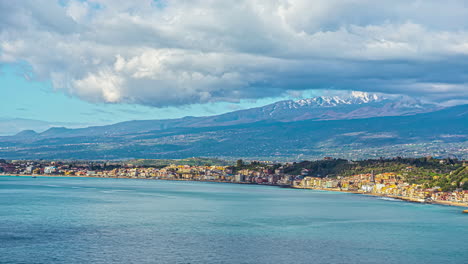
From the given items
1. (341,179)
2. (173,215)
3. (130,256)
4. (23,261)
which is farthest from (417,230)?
(341,179)

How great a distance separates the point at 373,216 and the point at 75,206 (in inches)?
1771

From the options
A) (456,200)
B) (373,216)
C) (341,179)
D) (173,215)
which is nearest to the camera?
(173,215)

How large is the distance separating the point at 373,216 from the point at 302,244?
34777mm

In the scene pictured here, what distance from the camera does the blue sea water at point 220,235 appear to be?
162ft

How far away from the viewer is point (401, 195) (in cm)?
14162

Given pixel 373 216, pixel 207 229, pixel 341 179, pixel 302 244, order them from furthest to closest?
1. pixel 341 179
2. pixel 373 216
3. pixel 207 229
4. pixel 302 244

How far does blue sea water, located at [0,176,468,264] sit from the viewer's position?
4938 cm

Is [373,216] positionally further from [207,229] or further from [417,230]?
[207,229]

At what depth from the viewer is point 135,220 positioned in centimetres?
7425

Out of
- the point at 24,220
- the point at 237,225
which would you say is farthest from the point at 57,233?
the point at 237,225

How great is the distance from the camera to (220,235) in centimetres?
6181

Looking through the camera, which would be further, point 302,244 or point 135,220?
point 135,220

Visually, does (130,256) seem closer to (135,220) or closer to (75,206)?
(135,220)

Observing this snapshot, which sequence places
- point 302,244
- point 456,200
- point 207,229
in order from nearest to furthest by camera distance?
1. point 302,244
2. point 207,229
3. point 456,200
